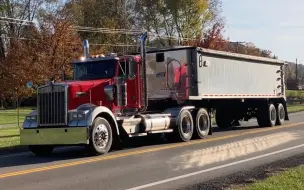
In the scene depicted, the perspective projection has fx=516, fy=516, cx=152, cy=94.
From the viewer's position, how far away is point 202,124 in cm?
1844

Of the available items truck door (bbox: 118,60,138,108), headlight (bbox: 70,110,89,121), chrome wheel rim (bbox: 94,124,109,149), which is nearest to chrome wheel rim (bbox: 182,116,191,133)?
truck door (bbox: 118,60,138,108)

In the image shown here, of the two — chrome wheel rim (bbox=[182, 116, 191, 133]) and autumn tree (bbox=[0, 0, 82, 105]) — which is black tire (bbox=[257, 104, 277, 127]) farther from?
autumn tree (bbox=[0, 0, 82, 105])

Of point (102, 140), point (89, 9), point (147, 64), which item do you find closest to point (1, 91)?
point (147, 64)

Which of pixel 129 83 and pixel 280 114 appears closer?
pixel 129 83

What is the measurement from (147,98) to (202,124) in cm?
286

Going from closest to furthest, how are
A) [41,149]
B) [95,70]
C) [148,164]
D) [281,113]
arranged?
[148,164] < [41,149] < [95,70] < [281,113]

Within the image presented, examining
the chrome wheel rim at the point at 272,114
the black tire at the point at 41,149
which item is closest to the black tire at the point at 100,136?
the black tire at the point at 41,149

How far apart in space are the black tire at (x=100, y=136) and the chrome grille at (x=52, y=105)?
843mm

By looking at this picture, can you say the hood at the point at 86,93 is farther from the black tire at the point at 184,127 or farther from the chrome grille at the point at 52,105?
the black tire at the point at 184,127

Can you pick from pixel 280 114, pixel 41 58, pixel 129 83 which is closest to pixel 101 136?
pixel 129 83

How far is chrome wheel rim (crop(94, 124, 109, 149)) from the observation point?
533 inches

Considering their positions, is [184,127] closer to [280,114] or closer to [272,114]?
[272,114]

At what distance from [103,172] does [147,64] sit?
7.49 metres

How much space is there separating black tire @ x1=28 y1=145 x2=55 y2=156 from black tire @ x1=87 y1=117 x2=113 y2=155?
1546 mm
